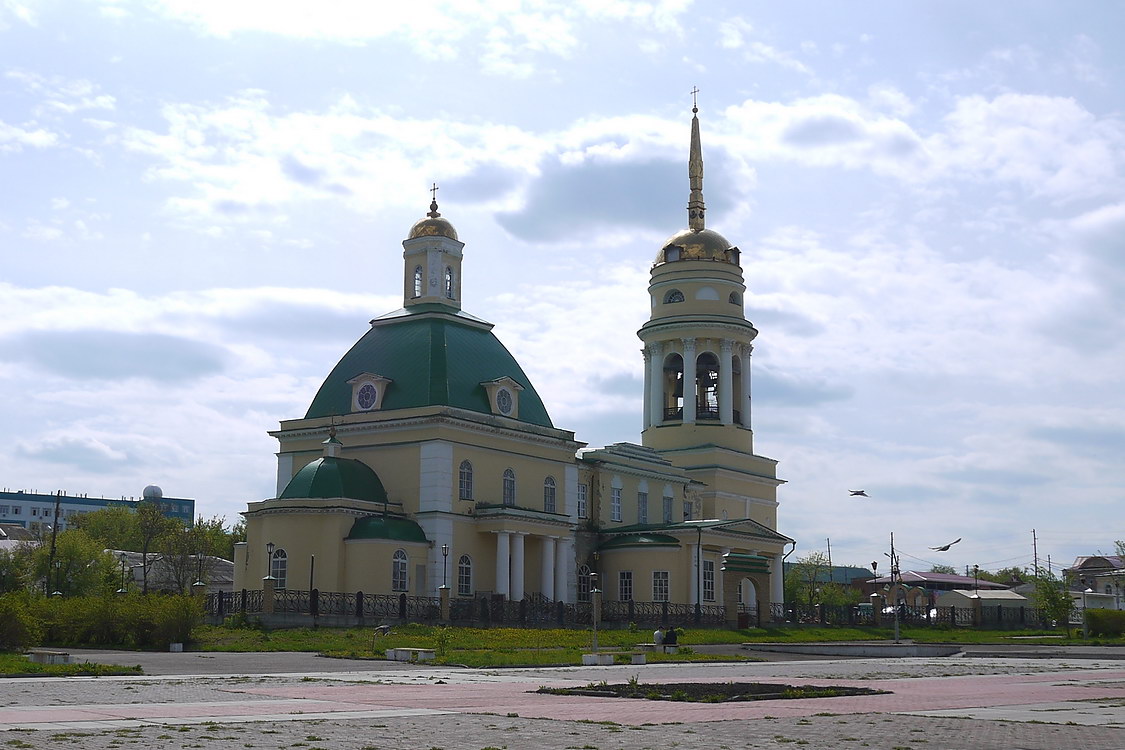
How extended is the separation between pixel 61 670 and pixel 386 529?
2967 centimetres

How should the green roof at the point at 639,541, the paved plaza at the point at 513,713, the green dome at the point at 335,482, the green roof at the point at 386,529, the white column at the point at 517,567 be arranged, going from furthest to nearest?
the green roof at the point at 639,541
the white column at the point at 517,567
the green dome at the point at 335,482
the green roof at the point at 386,529
the paved plaza at the point at 513,713

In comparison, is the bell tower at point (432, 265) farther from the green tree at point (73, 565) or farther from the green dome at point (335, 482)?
the green tree at point (73, 565)

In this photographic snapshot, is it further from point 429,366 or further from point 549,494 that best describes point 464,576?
point 429,366

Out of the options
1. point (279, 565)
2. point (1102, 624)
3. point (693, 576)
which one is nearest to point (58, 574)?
point (279, 565)

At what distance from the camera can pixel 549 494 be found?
6406cm

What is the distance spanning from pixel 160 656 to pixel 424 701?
1522 centimetres

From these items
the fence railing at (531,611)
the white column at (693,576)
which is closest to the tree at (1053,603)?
the fence railing at (531,611)

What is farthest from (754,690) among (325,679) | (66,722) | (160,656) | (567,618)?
(567,618)

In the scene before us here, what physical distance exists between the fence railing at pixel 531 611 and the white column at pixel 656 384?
1332cm

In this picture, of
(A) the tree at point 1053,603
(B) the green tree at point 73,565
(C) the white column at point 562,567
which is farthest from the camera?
(B) the green tree at point 73,565

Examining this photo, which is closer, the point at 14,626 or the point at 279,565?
the point at 14,626

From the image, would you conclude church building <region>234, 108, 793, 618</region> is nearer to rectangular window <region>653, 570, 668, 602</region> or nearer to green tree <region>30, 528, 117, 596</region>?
rectangular window <region>653, 570, 668, 602</region>

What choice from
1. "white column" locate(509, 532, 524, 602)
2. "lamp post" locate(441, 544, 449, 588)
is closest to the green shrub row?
"lamp post" locate(441, 544, 449, 588)

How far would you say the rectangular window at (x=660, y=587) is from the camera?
64.5 meters
